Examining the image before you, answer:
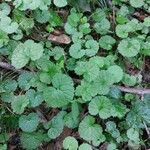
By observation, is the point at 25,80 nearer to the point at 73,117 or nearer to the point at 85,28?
the point at 73,117

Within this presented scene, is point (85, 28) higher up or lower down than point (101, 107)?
higher up

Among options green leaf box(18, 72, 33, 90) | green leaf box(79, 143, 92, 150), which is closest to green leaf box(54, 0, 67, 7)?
green leaf box(18, 72, 33, 90)

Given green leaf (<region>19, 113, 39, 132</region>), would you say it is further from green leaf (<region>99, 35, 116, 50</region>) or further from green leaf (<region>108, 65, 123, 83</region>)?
green leaf (<region>99, 35, 116, 50</region>)

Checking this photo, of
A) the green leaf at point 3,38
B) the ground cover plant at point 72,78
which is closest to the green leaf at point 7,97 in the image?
the ground cover plant at point 72,78

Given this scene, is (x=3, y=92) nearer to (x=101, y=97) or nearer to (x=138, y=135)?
(x=101, y=97)

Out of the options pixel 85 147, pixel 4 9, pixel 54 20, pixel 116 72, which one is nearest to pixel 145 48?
pixel 116 72
